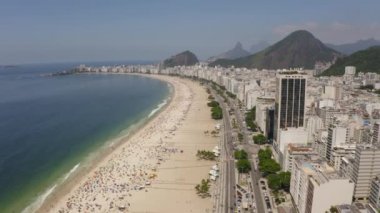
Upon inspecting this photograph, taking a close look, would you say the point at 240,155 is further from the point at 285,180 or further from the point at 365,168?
the point at 365,168

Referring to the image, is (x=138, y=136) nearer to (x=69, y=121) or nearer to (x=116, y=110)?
(x=69, y=121)

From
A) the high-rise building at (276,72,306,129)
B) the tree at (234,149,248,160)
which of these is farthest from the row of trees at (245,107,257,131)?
the tree at (234,149,248,160)

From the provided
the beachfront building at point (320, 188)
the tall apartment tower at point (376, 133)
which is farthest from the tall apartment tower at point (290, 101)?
the beachfront building at point (320, 188)

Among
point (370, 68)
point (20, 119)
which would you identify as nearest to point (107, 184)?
point (20, 119)

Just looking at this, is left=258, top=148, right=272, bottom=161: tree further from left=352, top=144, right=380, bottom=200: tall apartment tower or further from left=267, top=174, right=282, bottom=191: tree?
left=352, top=144, right=380, bottom=200: tall apartment tower

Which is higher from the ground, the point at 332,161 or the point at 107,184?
the point at 332,161

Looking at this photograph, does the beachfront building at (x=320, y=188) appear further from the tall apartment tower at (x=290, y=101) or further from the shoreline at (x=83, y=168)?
the shoreline at (x=83, y=168)

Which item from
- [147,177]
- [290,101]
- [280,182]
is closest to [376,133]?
[290,101]
